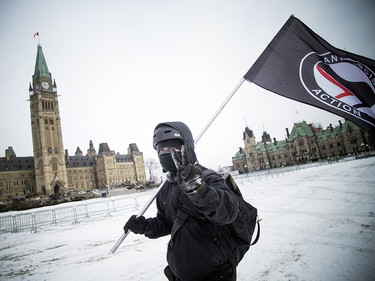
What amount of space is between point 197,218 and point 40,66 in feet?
379

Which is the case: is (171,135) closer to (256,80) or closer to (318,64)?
(256,80)

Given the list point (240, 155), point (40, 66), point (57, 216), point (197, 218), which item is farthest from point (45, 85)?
point (197, 218)

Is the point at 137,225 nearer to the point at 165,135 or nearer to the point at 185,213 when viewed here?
the point at 185,213

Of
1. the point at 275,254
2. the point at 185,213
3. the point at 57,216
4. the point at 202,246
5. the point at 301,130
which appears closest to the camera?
the point at 202,246

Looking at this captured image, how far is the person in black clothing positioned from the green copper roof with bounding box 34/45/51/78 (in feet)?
369

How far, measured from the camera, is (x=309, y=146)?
8888 centimetres

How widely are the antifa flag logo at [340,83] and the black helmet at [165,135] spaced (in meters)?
2.95

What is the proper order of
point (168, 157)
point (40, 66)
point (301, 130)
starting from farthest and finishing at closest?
point (40, 66)
point (301, 130)
point (168, 157)

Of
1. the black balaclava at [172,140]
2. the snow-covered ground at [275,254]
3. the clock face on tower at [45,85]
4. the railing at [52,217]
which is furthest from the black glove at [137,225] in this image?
the clock face on tower at [45,85]

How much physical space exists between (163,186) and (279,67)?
302 centimetres

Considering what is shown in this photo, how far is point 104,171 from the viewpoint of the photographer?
114 meters

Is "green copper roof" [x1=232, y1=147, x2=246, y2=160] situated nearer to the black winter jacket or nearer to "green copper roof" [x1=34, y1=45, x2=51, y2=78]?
"green copper roof" [x1=34, y1=45, x2=51, y2=78]

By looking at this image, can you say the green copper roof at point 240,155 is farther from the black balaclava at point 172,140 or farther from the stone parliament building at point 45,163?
the black balaclava at point 172,140

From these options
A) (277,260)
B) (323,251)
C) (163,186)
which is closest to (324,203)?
(323,251)
